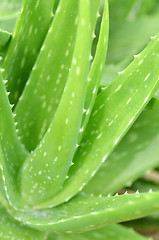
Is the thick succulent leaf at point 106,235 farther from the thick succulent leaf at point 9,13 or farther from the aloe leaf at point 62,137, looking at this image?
the thick succulent leaf at point 9,13

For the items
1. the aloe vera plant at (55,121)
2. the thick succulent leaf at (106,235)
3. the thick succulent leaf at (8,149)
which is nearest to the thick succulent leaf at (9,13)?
the aloe vera plant at (55,121)

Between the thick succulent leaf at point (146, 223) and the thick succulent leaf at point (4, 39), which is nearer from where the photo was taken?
the thick succulent leaf at point (4, 39)

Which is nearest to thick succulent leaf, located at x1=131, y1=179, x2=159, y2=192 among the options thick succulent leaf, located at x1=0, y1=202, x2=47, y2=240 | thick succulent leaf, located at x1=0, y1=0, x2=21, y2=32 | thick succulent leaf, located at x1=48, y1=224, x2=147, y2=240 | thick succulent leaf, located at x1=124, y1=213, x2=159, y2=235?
thick succulent leaf, located at x1=124, y1=213, x2=159, y2=235

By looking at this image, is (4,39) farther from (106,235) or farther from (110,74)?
(106,235)

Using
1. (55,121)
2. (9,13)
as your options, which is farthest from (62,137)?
(9,13)

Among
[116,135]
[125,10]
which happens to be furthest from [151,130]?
[125,10]

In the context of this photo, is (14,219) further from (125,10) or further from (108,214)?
(125,10)
